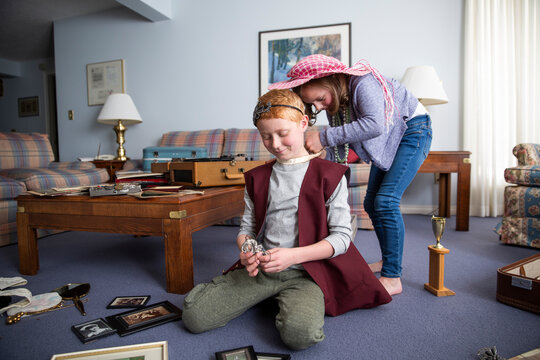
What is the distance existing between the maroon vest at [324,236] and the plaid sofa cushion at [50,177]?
2.01 m

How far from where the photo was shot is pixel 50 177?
246cm

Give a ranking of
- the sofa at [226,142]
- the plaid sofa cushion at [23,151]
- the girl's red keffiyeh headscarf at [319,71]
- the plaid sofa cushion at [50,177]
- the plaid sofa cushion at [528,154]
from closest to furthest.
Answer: the girl's red keffiyeh headscarf at [319,71] < the plaid sofa cushion at [528,154] < the plaid sofa cushion at [50,177] < the plaid sofa cushion at [23,151] < the sofa at [226,142]

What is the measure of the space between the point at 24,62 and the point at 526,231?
758 centimetres

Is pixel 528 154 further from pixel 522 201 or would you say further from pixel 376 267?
pixel 376 267

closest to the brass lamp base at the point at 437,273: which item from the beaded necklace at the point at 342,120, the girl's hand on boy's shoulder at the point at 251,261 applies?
the beaded necklace at the point at 342,120

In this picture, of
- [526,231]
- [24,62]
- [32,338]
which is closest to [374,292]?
[32,338]

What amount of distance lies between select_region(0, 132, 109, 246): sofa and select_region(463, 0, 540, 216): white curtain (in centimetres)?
350

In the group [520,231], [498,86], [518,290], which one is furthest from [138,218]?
[498,86]

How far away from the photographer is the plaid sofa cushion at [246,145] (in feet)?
10.0

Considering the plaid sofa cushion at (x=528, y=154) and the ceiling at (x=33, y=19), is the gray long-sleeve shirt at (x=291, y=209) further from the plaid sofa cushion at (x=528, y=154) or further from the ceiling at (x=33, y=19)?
the ceiling at (x=33, y=19)

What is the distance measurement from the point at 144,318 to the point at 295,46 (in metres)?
3.08

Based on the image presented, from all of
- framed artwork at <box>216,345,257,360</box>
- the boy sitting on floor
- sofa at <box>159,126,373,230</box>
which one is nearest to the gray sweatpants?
the boy sitting on floor

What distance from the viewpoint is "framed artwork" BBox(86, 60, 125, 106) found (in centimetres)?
411

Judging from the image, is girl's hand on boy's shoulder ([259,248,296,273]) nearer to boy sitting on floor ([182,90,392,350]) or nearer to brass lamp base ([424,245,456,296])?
boy sitting on floor ([182,90,392,350])
